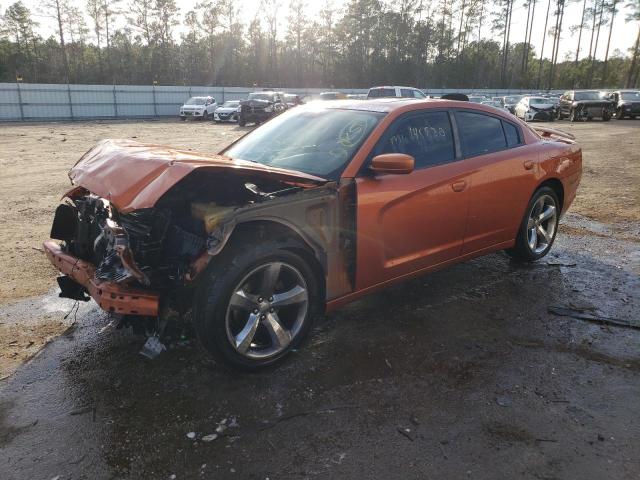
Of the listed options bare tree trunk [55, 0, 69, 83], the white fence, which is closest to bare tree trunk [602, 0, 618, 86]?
the white fence

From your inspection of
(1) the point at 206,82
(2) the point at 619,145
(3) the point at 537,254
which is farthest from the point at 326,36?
(3) the point at 537,254

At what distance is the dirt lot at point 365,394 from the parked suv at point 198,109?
93.0 ft

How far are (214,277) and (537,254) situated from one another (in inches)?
147

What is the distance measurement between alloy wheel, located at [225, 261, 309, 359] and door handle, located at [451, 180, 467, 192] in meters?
1.59

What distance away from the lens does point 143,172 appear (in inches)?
113

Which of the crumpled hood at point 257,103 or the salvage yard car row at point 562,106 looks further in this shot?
the salvage yard car row at point 562,106

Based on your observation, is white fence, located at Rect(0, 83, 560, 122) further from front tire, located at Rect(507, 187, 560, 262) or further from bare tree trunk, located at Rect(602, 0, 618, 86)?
bare tree trunk, located at Rect(602, 0, 618, 86)

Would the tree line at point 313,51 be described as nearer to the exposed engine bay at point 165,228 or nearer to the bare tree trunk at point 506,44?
the bare tree trunk at point 506,44

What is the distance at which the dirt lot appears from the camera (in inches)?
95.5

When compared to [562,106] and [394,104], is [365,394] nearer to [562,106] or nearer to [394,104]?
[394,104]

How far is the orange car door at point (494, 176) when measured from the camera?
13.9 ft

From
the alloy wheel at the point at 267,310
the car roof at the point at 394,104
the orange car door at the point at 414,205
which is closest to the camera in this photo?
the alloy wheel at the point at 267,310

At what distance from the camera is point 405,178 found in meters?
3.66

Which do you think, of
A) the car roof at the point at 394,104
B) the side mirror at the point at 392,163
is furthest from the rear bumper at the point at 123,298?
the car roof at the point at 394,104
